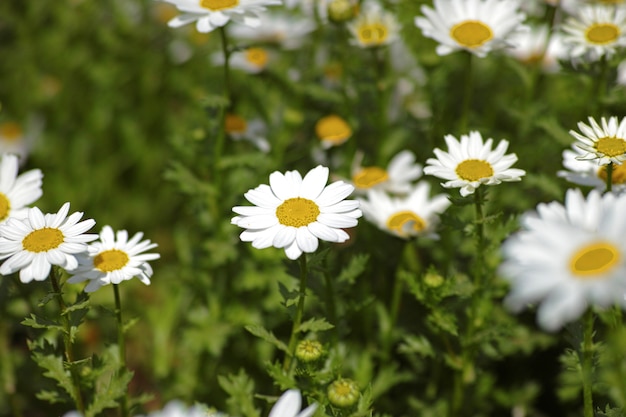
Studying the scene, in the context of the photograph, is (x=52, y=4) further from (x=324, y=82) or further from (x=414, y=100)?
(x=414, y=100)

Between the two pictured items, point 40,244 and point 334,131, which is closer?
point 40,244

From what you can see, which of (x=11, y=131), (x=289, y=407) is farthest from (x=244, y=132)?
(x=11, y=131)

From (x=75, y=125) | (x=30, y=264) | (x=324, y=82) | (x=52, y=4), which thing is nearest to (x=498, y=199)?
(x=324, y=82)

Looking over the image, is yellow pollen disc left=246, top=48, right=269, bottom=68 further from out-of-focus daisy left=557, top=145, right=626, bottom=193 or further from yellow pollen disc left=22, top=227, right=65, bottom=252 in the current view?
yellow pollen disc left=22, top=227, right=65, bottom=252

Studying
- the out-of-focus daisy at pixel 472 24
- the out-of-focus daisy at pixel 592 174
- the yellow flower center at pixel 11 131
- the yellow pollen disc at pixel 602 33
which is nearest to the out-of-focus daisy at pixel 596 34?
the yellow pollen disc at pixel 602 33

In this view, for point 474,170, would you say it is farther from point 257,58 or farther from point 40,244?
point 257,58

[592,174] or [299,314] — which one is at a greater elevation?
[592,174]

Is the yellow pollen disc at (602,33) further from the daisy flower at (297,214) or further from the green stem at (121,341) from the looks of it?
the green stem at (121,341)
